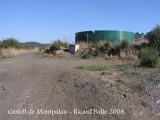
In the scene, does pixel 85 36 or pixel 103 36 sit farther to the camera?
pixel 85 36

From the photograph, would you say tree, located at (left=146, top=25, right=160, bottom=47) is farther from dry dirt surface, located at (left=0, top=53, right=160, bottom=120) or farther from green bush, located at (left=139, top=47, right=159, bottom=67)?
dry dirt surface, located at (left=0, top=53, right=160, bottom=120)

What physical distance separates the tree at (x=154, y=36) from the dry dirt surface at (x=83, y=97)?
13064 millimetres

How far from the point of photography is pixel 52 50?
3356 cm

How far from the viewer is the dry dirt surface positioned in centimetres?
963

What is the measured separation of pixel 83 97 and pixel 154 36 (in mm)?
17529

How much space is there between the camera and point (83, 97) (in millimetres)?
10984

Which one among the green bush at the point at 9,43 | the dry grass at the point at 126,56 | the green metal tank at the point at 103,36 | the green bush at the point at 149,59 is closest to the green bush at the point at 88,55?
the dry grass at the point at 126,56

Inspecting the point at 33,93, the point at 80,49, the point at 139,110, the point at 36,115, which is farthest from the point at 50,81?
the point at 80,49

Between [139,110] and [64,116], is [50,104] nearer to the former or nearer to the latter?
[64,116]

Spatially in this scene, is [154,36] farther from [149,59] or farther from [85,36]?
[85,36]

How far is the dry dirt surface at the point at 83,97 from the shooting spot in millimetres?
9633

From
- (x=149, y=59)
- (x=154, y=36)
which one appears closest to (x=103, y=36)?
(x=154, y=36)

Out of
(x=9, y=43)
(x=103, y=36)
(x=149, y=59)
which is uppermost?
(x=103, y=36)

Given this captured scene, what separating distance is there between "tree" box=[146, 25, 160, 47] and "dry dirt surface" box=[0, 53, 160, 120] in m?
13.1
